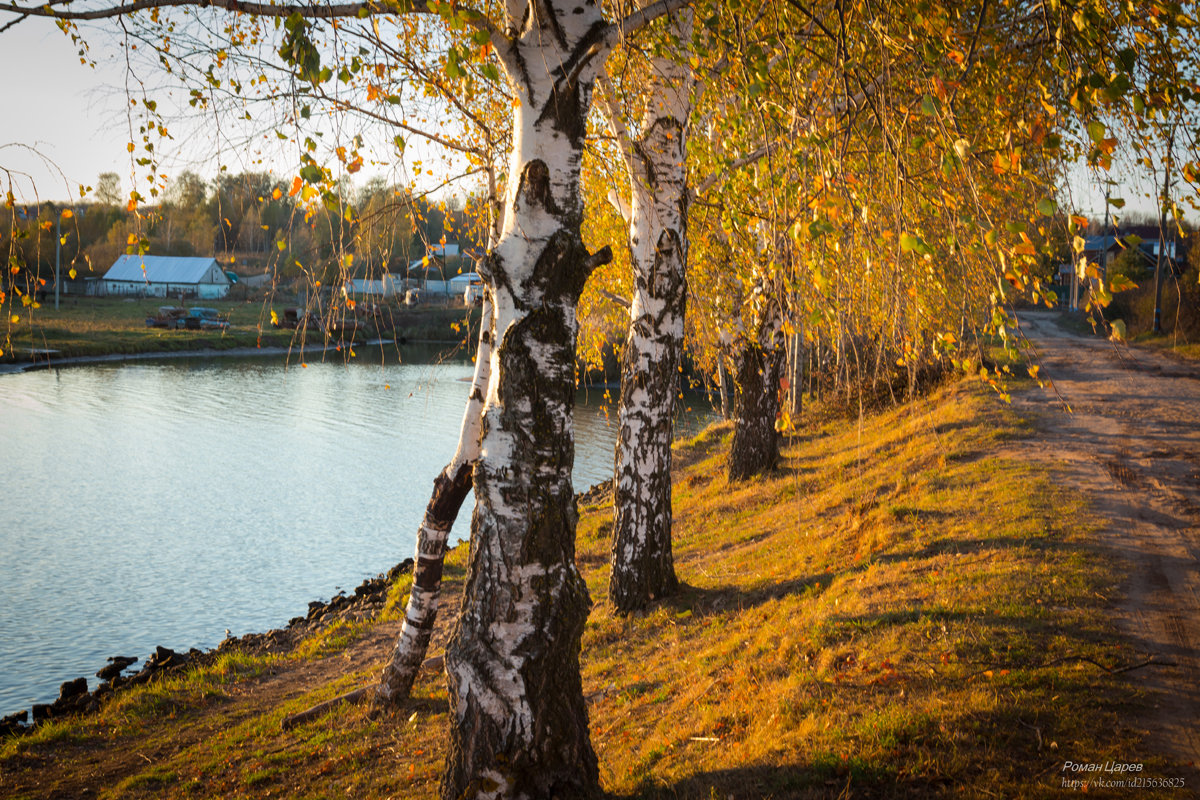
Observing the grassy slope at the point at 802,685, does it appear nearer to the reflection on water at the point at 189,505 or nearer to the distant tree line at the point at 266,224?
the reflection on water at the point at 189,505

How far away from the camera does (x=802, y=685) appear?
5863mm

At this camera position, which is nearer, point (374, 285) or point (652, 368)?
point (374, 285)

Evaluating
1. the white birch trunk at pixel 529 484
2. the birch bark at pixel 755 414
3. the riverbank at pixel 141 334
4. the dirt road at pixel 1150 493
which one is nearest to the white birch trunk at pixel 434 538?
the white birch trunk at pixel 529 484

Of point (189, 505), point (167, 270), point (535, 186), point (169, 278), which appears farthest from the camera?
point (167, 270)

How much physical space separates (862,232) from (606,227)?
9.02 metres

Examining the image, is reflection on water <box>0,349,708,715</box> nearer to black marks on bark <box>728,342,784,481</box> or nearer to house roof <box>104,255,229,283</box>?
black marks on bark <box>728,342,784,481</box>

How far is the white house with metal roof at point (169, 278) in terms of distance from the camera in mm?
77688

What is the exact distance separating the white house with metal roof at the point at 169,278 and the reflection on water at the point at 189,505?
43.7m

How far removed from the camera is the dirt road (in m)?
5.17

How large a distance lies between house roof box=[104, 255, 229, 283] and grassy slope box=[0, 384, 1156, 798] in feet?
Result: 259

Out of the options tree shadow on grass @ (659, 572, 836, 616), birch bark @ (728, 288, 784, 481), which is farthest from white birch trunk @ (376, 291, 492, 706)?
birch bark @ (728, 288, 784, 481)

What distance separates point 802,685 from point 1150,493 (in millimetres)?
7186

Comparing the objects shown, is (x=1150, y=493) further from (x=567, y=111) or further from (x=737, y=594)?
(x=567, y=111)

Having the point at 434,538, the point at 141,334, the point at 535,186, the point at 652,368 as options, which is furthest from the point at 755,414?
the point at 141,334
